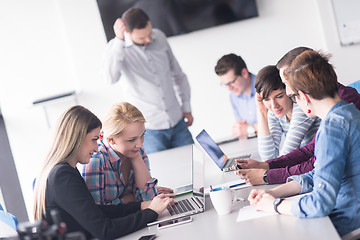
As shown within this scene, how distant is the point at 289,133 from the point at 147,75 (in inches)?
65.7

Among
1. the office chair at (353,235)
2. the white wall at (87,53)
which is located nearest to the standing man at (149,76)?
the white wall at (87,53)

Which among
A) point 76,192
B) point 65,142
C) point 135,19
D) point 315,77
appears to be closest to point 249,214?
point 315,77

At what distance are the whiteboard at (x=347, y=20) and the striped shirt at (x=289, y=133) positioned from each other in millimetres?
2727

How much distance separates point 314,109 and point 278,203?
0.32m

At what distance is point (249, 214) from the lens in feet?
5.21

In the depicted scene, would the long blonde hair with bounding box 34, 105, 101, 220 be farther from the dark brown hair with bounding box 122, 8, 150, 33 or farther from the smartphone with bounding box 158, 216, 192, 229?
the dark brown hair with bounding box 122, 8, 150, 33

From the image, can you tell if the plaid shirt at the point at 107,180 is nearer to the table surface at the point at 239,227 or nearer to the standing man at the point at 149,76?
the table surface at the point at 239,227

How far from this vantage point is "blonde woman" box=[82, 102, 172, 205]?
2.12 meters

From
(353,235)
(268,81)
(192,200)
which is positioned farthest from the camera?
(268,81)

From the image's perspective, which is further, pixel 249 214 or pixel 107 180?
pixel 107 180

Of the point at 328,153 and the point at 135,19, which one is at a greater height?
the point at 135,19

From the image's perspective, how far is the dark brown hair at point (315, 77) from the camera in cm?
150

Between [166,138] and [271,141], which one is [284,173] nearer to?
[271,141]

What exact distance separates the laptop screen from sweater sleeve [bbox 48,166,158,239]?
719 millimetres
